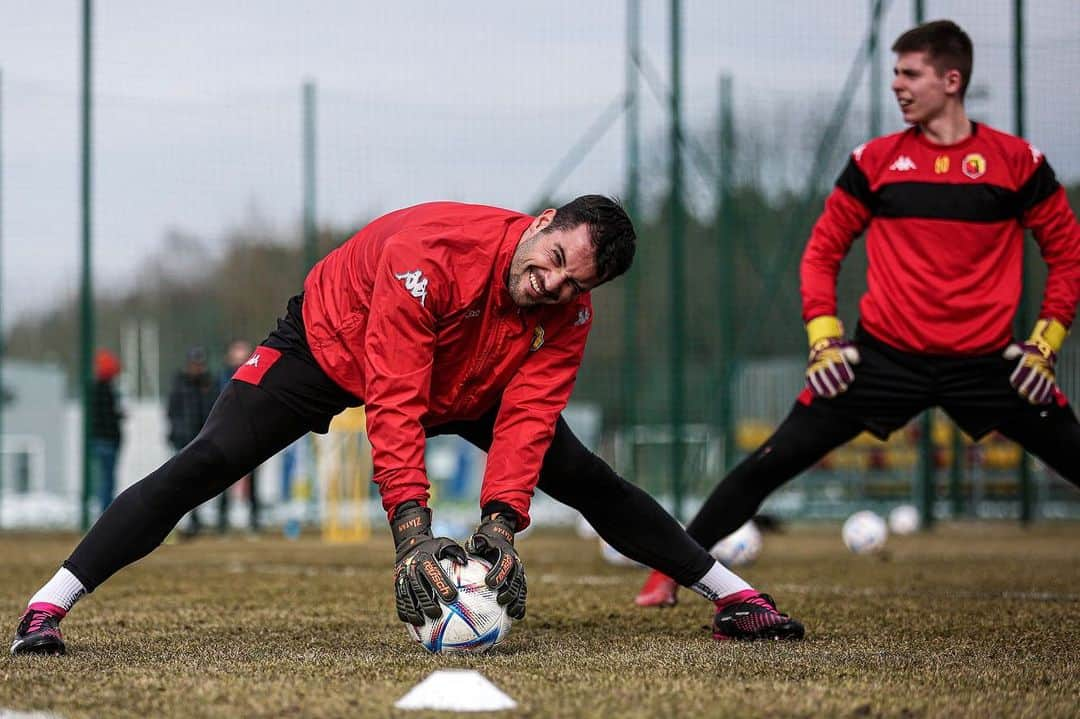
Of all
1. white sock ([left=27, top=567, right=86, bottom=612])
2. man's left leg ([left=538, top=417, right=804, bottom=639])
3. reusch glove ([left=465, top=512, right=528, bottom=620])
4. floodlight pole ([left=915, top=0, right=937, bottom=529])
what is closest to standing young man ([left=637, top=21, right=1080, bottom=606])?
man's left leg ([left=538, top=417, right=804, bottom=639])

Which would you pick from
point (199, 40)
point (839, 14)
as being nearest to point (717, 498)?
point (839, 14)

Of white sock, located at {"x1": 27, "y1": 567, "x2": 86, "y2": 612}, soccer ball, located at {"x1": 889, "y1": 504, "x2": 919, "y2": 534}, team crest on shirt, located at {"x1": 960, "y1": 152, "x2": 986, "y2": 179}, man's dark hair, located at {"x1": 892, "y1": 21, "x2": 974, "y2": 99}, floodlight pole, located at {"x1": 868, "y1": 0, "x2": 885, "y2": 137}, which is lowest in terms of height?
soccer ball, located at {"x1": 889, "y1": 504, "x2": 919, "y2": 534}

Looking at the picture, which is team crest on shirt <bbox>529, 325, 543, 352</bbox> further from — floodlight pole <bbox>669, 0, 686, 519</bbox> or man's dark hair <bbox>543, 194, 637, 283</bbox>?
floodlight pole <bbox>669, 0, 686, 519</bbox>

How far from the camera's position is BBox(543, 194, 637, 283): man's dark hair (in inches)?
163

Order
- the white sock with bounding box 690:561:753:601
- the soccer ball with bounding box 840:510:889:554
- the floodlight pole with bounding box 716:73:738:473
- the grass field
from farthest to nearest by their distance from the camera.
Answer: the floodlight pole with bounding box 716:73:738:473 < the soccer ball with bounding box 840:510:889:554 < the white sock with bounding box 690:561:753:601 < the grass field

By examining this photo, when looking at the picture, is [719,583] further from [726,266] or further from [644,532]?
[726,266]

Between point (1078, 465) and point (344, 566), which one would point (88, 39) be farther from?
point (1078, 465)

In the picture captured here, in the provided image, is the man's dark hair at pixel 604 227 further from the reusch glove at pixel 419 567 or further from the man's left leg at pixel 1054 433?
the man's left leg at pixel 1054 433

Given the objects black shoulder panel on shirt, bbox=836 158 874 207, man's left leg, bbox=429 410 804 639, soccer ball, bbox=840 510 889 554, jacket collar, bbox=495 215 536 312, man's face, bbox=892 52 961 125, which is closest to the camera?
jacket collar, bbox=495 215 536 312

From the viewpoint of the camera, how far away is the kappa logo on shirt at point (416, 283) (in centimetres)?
422

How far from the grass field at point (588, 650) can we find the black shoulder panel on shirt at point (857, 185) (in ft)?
5.16

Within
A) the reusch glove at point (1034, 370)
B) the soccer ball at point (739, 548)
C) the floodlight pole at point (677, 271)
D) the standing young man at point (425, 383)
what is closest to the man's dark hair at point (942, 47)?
the reusch glove at point (1034, 370)

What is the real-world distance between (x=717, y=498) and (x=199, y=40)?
9952mm

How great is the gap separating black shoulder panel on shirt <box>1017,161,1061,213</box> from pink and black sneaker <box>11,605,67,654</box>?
3637 millimetres
